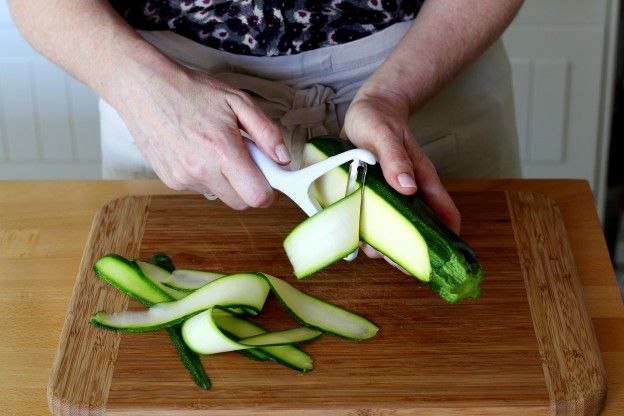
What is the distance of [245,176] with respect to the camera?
1207mm

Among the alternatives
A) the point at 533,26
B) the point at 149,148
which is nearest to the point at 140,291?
the point at 149,148

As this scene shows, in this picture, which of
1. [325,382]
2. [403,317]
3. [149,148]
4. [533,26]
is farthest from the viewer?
[533,26]

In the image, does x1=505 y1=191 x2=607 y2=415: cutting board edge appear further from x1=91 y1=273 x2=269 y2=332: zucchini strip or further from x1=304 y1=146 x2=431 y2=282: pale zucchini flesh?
x1=91 y1=273 x2=269 y2=332: zucchini strip

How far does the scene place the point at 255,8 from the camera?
1434mm

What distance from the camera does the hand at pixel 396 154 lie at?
117 centimetres

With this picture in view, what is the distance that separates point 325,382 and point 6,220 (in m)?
0.57

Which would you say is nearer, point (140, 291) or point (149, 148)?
point (140, 291)

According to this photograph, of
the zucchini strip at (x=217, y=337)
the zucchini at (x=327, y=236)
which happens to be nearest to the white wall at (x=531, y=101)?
the zucchini at (x=327, y=236)

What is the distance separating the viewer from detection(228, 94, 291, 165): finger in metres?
1.22

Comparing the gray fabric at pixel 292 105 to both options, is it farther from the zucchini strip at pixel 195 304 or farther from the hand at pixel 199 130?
the zucchini strip at pixel 195 304

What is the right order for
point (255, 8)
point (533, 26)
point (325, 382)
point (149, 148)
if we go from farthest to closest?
point (533, 26) → point (255, 8) → point (149, 148) → point (325, 382)

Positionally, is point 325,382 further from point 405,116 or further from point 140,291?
point 405,116

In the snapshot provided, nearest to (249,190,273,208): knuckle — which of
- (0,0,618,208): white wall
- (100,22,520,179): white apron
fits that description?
(100,22,520,179): white apron

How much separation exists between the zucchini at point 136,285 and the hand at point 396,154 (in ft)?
0.82
